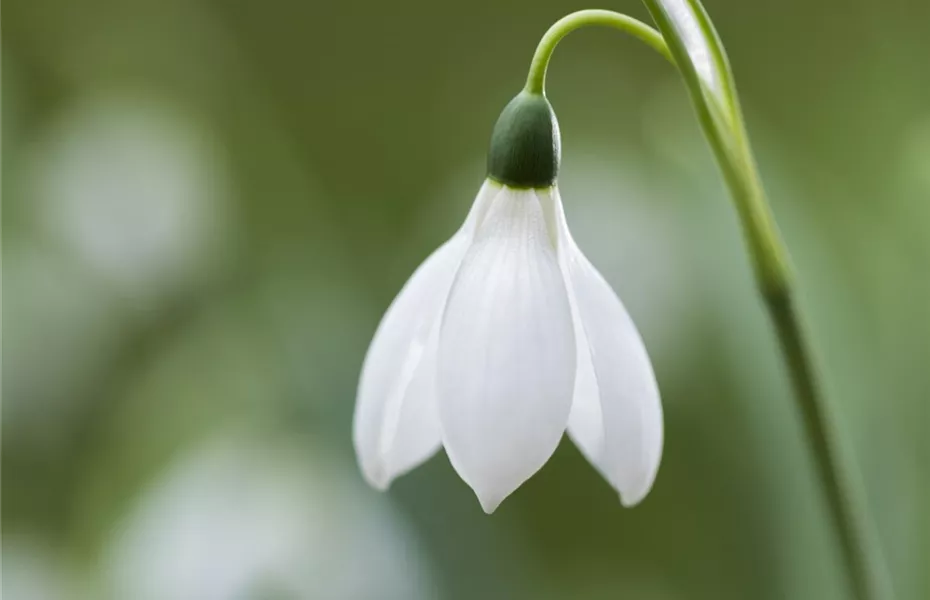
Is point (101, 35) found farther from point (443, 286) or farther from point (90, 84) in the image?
point (443, 286)

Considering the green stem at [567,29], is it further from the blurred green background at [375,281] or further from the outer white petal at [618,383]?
the blurred green background at [375,281]

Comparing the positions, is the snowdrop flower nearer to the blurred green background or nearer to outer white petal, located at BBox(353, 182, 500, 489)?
outer white petal, located at BBox(353, 182, 500, 489)

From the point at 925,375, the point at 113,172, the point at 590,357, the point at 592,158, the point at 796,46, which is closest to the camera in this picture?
the point at 590,357

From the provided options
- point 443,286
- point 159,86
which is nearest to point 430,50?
point 159,86

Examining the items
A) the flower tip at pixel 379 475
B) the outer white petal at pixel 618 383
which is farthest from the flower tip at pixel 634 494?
the flower tip at pixel 379 475

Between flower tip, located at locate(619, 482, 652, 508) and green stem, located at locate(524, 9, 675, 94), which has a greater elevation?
green stem, located at locate(524, 9, 675, 94)

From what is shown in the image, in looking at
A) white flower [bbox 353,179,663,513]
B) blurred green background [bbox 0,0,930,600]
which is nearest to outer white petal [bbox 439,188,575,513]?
white flower [bbox 353,179,663,513]
